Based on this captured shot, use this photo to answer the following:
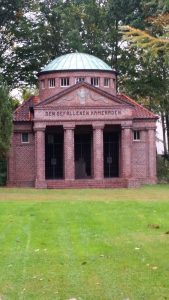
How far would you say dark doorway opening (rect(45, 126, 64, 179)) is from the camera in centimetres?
5231

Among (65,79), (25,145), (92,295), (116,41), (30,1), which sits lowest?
(92,295)

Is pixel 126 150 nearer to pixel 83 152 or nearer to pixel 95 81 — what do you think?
pixel 83 152

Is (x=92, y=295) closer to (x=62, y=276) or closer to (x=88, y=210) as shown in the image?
(x=62, y=276)

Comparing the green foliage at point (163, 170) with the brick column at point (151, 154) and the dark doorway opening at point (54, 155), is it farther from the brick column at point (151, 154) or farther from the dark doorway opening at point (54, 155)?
the dark doorway opening at point (54, 155)

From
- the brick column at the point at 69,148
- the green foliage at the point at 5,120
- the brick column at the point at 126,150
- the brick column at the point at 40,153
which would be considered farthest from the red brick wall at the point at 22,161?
the green foliage at the point at 5,120

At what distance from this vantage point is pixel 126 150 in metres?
48.8

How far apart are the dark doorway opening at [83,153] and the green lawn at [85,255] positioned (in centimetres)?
2875

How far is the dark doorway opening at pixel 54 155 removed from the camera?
52312 millimetres

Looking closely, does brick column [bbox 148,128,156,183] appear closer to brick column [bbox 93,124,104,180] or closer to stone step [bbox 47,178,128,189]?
stone step [bbox 47,178,128,189]

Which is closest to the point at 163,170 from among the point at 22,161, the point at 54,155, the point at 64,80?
the point at 54,155

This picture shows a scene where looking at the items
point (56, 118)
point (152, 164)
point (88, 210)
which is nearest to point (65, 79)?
point (56, 118)

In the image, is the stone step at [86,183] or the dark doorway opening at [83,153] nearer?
the stone step at [86,183]

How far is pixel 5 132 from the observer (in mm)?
42906

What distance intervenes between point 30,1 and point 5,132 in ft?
74.1
